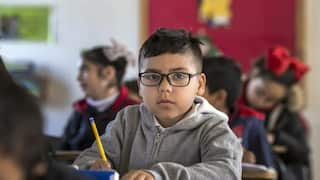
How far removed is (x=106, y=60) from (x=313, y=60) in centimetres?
132

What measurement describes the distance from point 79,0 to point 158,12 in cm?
42

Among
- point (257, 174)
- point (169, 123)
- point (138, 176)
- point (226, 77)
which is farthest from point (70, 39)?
point (138, 176)

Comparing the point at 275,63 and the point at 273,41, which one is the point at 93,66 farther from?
the point at 273,41

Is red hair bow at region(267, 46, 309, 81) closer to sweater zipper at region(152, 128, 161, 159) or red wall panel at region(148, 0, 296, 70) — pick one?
red wall panel at region(148, 0, 296, 70)

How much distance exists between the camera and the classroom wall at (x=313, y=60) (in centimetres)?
343

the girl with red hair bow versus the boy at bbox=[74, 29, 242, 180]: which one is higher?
the boy at bbox=[74, 29, 242, 180]

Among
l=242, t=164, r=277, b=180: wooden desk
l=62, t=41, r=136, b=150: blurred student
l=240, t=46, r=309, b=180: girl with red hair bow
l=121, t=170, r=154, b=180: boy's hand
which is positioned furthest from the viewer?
l=240, t=46, r=309, b=180: girl with red hair bow

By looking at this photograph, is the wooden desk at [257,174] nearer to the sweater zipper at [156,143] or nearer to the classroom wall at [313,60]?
the sweater zipper at [156,143]

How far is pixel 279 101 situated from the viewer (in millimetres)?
2852

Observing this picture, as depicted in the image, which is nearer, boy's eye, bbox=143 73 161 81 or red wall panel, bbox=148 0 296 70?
boy's eye, bbox=143 73 161 81

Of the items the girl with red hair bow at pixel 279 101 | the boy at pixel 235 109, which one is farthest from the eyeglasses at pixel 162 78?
the girl with red hair bow at pixel 279 101

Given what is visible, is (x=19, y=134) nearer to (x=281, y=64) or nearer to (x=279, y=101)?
(x=281, y=64)

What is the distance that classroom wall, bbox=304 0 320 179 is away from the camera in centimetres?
343

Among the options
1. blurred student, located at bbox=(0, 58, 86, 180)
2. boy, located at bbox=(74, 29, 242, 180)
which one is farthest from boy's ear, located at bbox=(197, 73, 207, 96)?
blurred student, located at bbox=(0, 58, 86, 180)
